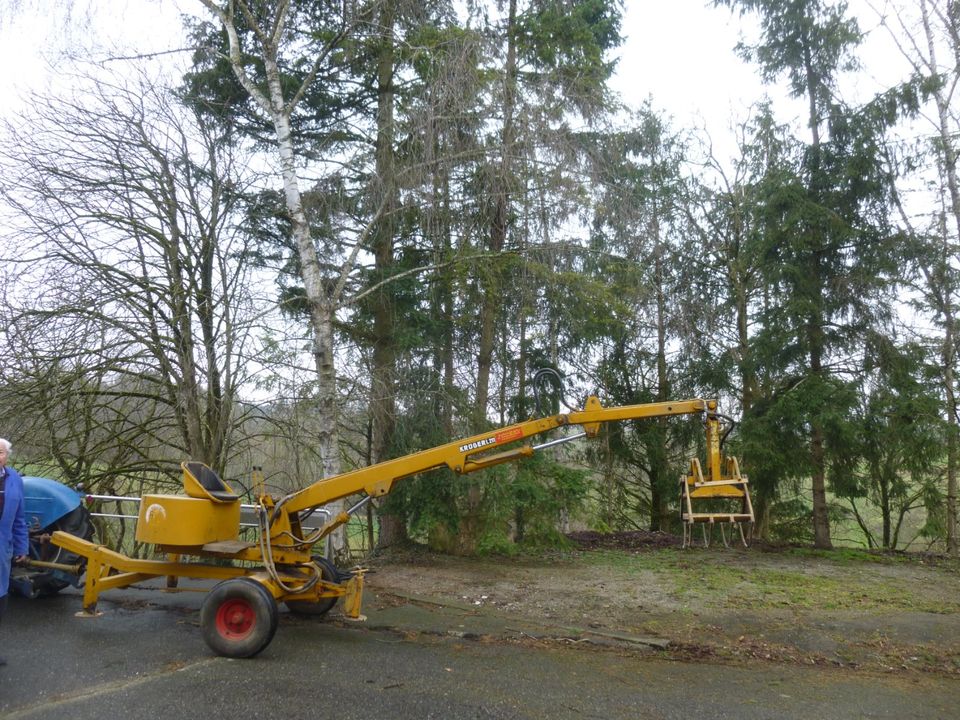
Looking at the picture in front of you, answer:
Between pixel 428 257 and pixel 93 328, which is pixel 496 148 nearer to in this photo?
pixel 428 257

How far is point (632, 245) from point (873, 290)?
4831mm

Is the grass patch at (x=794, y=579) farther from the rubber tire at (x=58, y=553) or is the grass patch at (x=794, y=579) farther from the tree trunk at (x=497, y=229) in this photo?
the rubber tire at (x=58, y=553)

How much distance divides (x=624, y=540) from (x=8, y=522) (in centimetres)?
1038

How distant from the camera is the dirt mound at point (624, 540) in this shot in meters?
12.4

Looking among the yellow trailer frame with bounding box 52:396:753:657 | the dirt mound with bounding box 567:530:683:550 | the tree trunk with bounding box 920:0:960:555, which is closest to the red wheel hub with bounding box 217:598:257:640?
the yellow trailer frame with bounding box 52:396:753:657

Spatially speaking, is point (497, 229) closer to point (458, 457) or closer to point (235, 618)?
point (458, 457)

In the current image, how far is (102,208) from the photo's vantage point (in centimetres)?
941

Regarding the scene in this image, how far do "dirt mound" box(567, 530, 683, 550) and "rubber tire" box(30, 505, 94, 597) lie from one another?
7825 millimetres

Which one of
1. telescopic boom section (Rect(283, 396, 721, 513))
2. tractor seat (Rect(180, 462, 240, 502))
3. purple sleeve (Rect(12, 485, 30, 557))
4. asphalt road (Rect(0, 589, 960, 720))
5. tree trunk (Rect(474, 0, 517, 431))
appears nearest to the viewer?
asphalt road (Rect(0, 589, 960, 720))

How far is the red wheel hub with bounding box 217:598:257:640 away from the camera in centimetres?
570

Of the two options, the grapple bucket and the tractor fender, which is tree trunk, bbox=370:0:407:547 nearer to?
the tractor fender

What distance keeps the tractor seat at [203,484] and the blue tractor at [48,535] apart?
2.05 metres

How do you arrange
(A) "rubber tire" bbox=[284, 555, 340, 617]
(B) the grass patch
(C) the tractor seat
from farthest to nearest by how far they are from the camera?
(B) the grass patch
(A) "rubber tire" bbox=[284, 555, 340, 617]
(C) the tractor seat

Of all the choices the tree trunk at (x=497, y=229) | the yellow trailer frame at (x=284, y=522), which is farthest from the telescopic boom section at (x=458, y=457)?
the tree trunk at (x=497, y=229)
